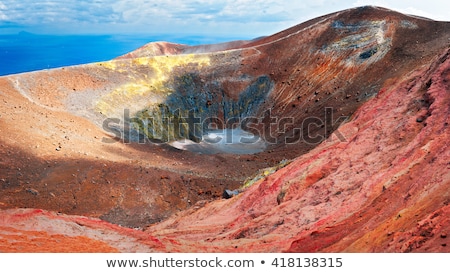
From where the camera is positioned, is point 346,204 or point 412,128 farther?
point 412,128

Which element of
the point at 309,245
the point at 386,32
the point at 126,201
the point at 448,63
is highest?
the point at 386,32

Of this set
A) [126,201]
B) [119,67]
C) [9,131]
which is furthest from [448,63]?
[119,67]

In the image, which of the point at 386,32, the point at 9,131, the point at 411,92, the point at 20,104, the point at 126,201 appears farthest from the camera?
the point at 386,32

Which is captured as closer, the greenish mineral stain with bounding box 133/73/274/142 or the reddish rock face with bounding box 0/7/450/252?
the reddish rock face with bounding box 0/7/450/252

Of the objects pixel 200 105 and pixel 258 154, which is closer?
pixel 258 154

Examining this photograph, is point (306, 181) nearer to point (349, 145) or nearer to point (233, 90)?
point (349, 145)

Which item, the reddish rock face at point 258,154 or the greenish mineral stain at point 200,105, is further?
the greenish mineral stain at point 200,105

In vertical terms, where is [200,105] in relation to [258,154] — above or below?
above

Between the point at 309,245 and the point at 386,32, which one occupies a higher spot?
the point at 386,32
